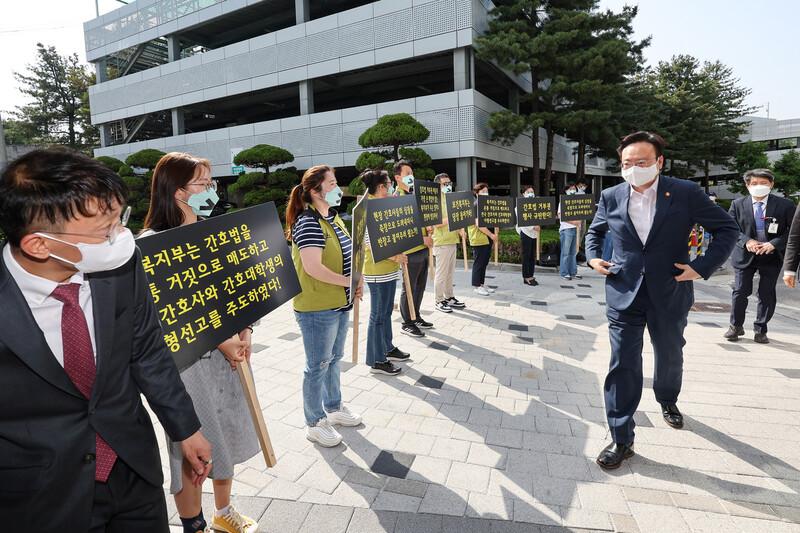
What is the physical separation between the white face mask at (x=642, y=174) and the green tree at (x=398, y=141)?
11261 millimetres

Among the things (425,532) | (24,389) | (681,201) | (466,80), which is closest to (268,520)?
(425,532)

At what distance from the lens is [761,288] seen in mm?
5250

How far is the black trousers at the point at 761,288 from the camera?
16.9 feet

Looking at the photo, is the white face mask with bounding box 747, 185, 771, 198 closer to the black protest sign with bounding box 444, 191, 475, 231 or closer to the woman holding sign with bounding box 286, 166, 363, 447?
the black protest sign with bounding box 444, 191, 475, 231

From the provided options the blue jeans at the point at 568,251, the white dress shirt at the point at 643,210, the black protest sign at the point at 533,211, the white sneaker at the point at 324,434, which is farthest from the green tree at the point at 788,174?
the white sneaker at the point at 324,434

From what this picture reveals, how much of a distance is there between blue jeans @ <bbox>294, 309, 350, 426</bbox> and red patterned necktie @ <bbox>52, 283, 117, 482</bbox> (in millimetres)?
1703

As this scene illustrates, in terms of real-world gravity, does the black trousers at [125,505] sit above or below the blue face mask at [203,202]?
below

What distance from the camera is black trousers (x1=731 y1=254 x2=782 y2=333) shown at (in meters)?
5.15

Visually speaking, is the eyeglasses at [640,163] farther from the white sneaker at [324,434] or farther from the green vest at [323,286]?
the white sneaker at [324,434]

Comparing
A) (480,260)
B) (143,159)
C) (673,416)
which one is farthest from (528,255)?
(143,159)

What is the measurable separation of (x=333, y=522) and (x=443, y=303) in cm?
493

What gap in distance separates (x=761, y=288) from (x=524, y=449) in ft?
14.2

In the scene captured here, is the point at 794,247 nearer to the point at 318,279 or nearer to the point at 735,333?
the point at 735,333

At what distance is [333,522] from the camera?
7.90 ft
